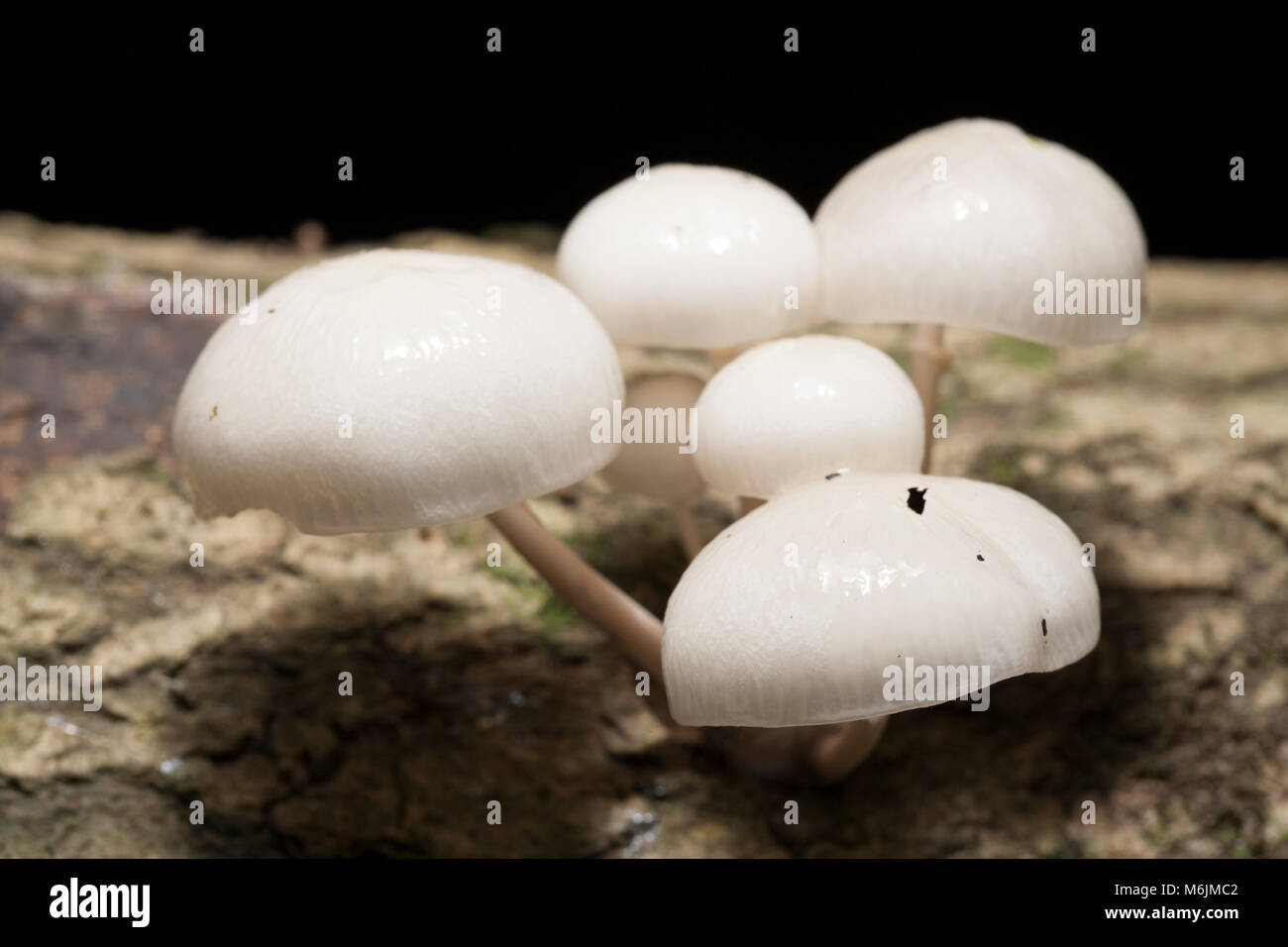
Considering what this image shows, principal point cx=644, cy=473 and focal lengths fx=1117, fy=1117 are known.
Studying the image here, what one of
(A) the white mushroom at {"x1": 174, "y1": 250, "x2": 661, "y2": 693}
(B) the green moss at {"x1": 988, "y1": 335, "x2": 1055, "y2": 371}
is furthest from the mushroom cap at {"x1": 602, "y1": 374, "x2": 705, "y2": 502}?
(B) the green moss at {"x1": 988, "y1": 335, "x2": 1055, "y2": 371}

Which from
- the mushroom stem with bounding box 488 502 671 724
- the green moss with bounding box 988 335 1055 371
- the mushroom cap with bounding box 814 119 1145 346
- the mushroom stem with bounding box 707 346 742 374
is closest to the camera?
the mushroom cap with bounding box 814 119 1145 346

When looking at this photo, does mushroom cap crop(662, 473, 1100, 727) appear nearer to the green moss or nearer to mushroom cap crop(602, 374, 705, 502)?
mushroom cap crop(602, 374, 705, 502)

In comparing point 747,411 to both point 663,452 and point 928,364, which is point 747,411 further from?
point 928,364

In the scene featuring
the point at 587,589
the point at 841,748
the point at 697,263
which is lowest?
the point at 841,748

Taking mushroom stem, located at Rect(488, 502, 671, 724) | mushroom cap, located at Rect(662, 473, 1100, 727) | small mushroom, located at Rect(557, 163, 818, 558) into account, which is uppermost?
small mushroom, located at Rect(557, 163, 818, 558)

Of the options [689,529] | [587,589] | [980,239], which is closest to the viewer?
[980,239]

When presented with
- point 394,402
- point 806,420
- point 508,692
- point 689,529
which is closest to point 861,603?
→ point 806,420

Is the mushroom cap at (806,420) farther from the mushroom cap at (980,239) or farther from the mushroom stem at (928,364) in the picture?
the mushroom stem at (928,364)
